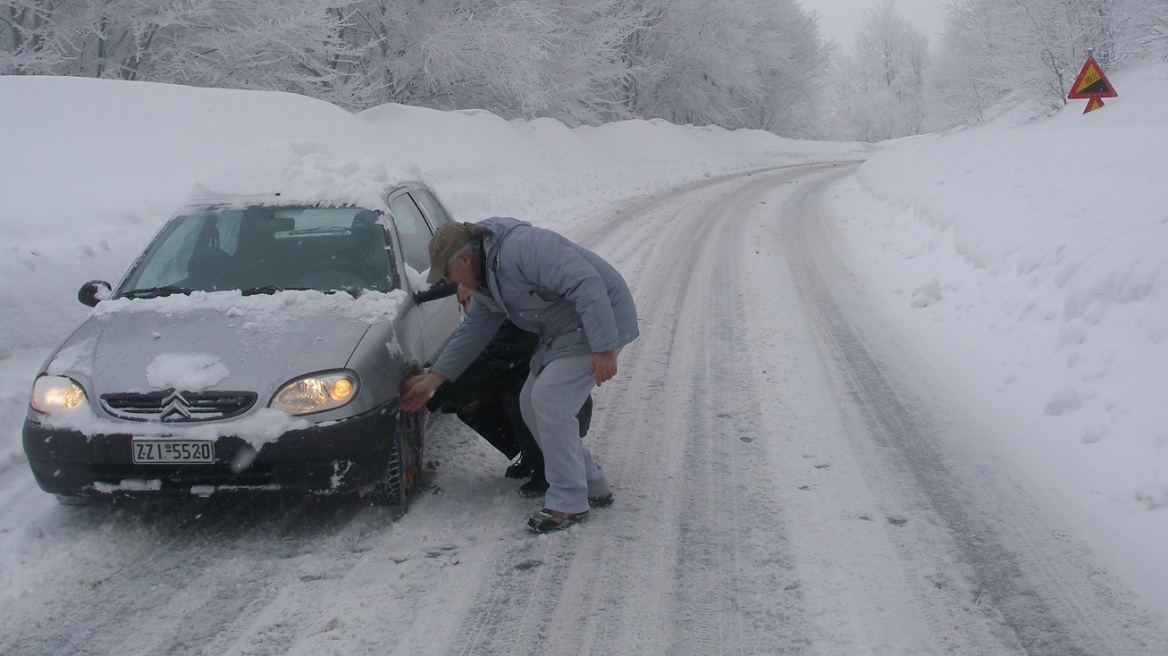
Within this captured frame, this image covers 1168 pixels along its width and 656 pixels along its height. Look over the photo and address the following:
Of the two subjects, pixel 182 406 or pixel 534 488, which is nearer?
pixel 182 406

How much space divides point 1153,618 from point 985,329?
13.2 ft

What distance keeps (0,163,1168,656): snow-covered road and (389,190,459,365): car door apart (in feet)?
2.04

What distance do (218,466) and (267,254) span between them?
165 cm

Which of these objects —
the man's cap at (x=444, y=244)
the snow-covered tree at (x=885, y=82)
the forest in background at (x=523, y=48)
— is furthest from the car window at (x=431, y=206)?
the snow-covered tree at (x=885, y=82)

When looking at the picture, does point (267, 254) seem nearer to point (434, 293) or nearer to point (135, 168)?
point (434, 293)

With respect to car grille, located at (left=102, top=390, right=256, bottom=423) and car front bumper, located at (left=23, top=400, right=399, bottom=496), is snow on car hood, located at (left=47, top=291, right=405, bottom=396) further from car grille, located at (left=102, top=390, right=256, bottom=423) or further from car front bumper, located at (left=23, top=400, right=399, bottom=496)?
car front bumper, located at (left=23, top=400, right=399, bottom=496)

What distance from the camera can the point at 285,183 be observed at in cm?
518

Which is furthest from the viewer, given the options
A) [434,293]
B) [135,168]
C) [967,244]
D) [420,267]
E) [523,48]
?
[523,48]

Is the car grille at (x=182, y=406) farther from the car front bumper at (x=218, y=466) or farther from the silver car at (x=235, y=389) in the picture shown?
the car front bumper at (x=218, y=466)

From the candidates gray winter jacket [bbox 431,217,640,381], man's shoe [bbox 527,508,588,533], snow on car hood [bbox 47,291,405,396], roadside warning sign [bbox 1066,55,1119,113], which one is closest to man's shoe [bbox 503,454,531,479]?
man's shoe [bbox 527,508,588,533]

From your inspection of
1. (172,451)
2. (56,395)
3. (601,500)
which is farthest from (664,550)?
(56,395)

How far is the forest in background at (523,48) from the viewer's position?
15570 mm

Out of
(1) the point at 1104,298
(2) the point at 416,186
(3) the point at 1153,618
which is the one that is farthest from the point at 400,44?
(3) the point at 1153,618

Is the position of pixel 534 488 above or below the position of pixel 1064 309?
below
